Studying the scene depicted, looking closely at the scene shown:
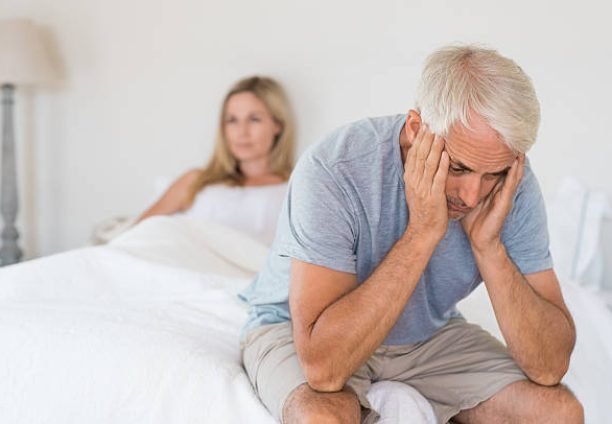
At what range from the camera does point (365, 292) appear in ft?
5.17

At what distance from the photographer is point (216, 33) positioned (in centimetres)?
339

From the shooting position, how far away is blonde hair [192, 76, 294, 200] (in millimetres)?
3211

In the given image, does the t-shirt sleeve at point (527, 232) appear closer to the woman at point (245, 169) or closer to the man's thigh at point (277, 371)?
the man's thigh at point (277, 371)

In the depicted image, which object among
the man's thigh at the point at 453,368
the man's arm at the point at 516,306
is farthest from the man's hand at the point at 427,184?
the man's thigh at the point at 453,368

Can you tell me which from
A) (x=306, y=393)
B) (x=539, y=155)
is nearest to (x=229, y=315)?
(x=306, y=393)

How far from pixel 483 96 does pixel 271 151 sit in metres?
1.82

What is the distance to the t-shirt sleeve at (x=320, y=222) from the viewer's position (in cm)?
158

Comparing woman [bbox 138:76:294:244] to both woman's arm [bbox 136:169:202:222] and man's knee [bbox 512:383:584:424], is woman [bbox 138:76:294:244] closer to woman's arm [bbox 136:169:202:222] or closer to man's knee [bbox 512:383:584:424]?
woman's arm [bbox 136:169:202:222]

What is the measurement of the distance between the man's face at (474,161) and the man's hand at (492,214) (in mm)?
20

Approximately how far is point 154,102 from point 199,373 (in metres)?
2.04

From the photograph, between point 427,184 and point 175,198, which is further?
point 175,198

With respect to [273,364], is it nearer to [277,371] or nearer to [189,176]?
[277,371]

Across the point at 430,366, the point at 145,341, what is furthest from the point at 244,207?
the point at 430,366

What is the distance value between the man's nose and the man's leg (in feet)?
1.14
